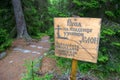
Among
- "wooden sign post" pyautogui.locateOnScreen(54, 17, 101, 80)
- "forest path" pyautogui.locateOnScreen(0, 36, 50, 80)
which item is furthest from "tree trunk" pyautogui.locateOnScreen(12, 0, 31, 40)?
"wooden sign post" pyautogui.locateOnScreen(54, 17, 101, 80)

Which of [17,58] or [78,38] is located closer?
[78,38]

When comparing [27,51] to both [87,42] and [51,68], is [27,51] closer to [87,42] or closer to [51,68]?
[51,68]

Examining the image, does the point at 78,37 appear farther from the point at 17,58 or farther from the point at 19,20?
the point at 19,20

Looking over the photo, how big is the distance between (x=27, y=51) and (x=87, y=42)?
5277mm

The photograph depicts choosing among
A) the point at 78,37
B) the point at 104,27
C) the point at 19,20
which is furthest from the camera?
the point at 19,20

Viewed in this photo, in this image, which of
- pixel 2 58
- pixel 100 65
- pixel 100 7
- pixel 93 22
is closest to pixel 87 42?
pixel 93 22

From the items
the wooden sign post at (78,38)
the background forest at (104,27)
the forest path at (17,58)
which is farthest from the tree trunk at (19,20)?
the wooden sign post at (78,38)

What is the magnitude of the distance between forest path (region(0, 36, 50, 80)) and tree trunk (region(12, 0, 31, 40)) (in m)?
0.58

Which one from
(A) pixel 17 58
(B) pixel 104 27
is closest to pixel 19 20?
Answer: (A) pixel 17 58

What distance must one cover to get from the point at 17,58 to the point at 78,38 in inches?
180

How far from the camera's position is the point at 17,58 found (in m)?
6.82

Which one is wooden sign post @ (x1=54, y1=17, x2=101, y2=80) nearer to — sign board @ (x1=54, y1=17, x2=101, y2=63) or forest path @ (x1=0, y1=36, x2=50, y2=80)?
sign board @ (x1=54, y1=17, x2=101, y2=63)

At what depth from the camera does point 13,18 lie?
10.1m

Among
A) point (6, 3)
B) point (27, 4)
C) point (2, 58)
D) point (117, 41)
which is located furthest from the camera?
point (27, 4)
